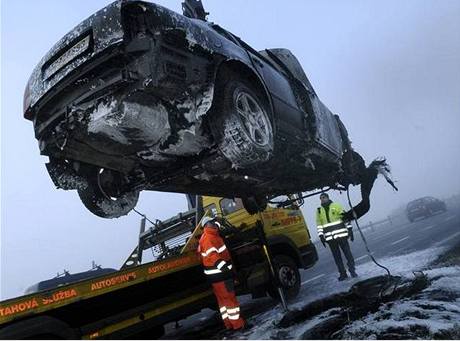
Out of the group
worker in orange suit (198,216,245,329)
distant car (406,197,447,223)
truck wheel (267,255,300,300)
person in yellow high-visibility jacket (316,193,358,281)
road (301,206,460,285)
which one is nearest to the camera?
worker in orange suit (198,216,245,329)

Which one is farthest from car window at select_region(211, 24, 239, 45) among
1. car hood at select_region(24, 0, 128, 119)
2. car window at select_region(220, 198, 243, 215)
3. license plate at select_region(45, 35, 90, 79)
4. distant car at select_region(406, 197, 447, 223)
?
distant car at select_region(406, 197, 447, 223)

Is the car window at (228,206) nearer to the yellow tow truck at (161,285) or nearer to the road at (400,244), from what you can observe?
the yellow tow truck at (161,285)

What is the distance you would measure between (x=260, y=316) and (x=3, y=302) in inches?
144

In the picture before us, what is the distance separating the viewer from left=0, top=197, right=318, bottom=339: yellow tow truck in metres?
4.03

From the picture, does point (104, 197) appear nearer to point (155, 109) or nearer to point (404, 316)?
point (155, 109)

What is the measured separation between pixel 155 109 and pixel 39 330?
2357 millimetres

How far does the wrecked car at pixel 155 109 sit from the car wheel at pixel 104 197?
12 mm

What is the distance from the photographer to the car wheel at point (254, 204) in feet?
23.1

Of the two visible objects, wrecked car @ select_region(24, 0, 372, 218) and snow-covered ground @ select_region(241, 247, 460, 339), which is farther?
snow-covered ground @ select_region(241, 247, 460, 339)

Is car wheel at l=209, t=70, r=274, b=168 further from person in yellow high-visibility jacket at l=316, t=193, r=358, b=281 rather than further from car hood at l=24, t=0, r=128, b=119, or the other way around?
person in yellow high-visibility jacket at l=316, t=193, r=358, b=281

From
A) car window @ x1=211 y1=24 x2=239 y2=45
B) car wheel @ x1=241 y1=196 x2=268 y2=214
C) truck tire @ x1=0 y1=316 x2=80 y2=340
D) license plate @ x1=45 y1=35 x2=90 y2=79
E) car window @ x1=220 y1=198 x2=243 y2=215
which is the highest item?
car window @ x1=211 y1=24 x2=239 y2=45

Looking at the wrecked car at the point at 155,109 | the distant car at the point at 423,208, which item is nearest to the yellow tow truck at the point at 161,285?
the wrecked car at the point at 155,109

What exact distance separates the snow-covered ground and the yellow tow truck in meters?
0.74

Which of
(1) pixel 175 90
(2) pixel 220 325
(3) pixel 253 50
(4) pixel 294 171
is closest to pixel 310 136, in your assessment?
(4) pixel 294 171
